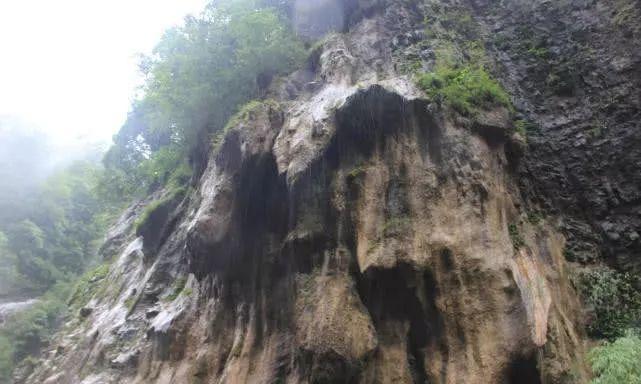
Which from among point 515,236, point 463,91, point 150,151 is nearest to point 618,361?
point 515,236

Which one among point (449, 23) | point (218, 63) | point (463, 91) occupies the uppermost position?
point (449, 23)

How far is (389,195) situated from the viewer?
12000 millimetres

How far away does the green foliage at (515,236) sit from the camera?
37.6 feet

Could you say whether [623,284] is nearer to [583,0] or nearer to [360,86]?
[360,86]

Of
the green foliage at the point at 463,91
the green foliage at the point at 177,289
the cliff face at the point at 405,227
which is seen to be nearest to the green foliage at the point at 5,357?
the cliff face at the point at 405,227

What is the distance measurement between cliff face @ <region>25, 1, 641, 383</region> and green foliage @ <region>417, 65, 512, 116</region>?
0.35 meters

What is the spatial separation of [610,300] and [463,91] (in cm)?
578

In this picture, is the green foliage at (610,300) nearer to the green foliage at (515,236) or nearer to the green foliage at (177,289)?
the green foliage at (515,236)

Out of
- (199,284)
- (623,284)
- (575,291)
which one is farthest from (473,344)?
(199,284)

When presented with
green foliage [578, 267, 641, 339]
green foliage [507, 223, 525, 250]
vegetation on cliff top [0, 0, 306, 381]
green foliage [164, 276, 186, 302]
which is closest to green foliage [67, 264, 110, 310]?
vegetation on cliff top [0, 0, 306, 381]

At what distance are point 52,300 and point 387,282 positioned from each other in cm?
2491

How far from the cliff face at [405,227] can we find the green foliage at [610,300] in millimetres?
419

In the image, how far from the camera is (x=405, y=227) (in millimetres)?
11320

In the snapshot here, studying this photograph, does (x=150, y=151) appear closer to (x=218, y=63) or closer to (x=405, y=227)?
(x=218, y=63)
